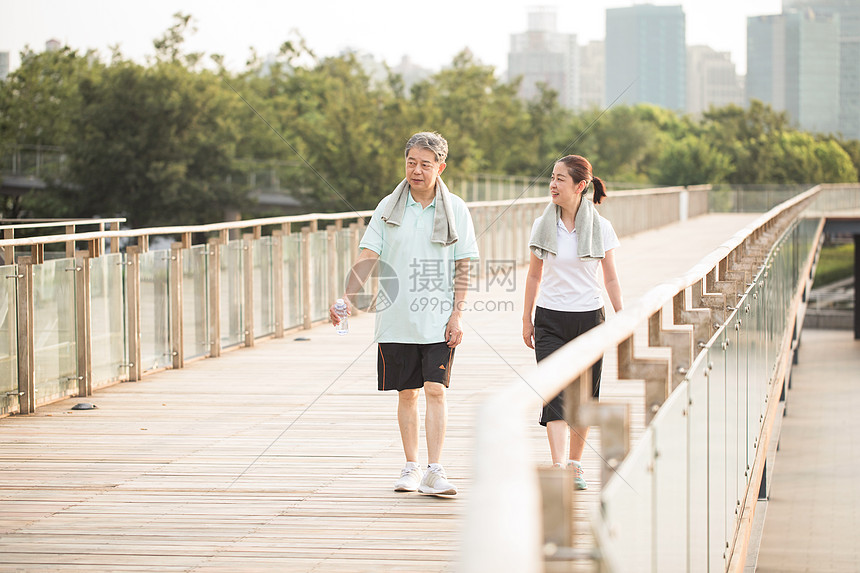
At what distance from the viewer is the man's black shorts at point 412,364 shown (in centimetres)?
534

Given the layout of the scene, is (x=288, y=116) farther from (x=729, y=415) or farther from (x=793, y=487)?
(x=729, y=415)

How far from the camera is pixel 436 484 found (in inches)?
214

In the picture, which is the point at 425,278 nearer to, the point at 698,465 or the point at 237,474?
the point at 237,474

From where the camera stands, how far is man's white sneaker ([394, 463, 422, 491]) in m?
5.55

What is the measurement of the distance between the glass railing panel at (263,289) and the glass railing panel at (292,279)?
0.98 feet

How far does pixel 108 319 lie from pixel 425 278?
13.4ft

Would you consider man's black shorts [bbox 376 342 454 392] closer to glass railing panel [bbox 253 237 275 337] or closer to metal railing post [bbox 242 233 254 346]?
metal railing post [bbox 242 233 254 346]

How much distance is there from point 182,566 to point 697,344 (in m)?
2.07

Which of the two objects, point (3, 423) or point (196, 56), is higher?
point (196, 56)

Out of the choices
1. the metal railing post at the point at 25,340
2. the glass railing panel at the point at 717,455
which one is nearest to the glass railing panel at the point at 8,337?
the metal railing post at the point at 25,340

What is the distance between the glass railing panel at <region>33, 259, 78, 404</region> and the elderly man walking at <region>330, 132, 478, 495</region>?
334 centimetres

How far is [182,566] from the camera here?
4430 mm

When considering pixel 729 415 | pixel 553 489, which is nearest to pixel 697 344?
pixel 729 415

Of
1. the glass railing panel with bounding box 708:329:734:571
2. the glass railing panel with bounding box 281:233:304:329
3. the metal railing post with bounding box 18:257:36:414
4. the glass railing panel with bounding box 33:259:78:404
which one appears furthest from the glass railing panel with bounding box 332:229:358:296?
the glass railing panel with bounding box 708:329:734:571
